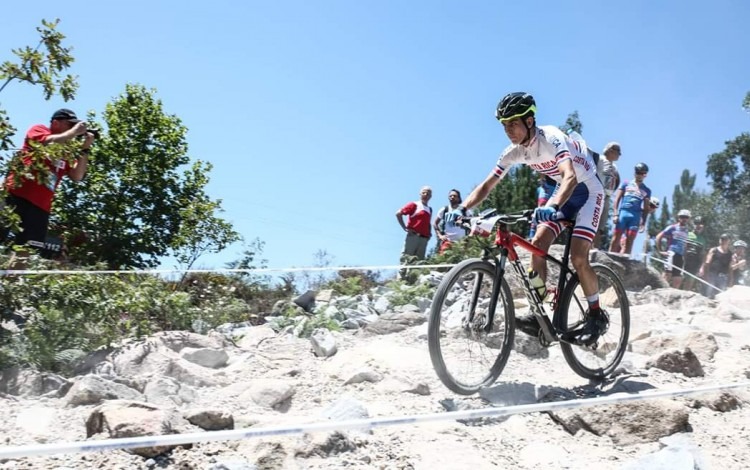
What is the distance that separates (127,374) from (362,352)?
1.77m

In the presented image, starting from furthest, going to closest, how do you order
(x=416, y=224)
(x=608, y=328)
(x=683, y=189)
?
(x=683, y=189), (x=416, y=224), (x=608, y=328)

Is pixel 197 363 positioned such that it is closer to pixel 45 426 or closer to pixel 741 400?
pixel 45 426

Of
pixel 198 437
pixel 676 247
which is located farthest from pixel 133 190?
pixel 198 437

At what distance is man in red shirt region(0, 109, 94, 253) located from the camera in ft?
21.2

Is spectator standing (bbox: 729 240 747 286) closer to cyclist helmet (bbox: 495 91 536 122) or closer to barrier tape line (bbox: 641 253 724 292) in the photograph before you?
barrier tape line (bbox: 641 253 724 292)

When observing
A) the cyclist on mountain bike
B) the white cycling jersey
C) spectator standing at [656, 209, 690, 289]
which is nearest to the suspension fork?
the cyclist on mountain bike

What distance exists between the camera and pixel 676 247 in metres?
14.2

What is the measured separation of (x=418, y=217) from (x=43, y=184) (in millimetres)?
6661

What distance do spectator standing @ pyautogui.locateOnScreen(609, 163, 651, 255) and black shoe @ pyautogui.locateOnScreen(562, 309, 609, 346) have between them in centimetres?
680

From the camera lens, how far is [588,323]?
19.5 ft

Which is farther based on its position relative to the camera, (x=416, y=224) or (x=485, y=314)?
(x=416, y=224)

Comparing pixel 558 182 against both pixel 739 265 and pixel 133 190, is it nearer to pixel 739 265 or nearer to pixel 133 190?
pixel 739 265

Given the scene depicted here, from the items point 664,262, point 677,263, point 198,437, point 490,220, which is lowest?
point 198,437

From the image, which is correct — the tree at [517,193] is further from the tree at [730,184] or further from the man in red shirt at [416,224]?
the man in red shirt at [416,224]
